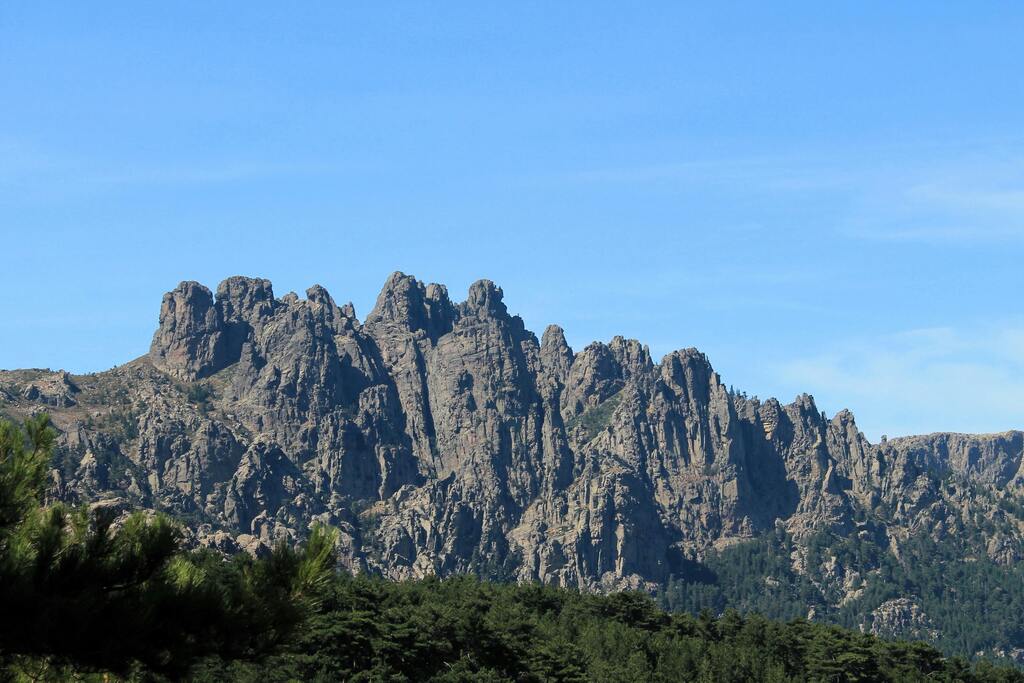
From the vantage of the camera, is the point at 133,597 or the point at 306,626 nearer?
the point at 133,597

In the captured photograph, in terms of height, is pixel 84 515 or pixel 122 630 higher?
pixel 84 515

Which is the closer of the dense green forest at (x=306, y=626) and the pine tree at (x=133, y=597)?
the pine tree at (x=133, y=597)

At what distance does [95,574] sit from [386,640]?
89.7 meters

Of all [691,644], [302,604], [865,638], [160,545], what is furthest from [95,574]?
[865,638]

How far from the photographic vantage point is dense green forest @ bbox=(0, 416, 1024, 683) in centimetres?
2838

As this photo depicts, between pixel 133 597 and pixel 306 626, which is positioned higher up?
pixel 133 597

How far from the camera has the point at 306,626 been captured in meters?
30.1

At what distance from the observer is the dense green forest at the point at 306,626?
93.1 ft

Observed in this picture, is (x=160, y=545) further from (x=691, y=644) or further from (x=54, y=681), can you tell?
(x=691, y=644)

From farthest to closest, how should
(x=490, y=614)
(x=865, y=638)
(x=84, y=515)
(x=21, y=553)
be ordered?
(x=865, y=638), (x=490, y=614), (x=84, y=515), (x=21, y=553)

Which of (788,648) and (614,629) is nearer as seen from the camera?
(614,629)

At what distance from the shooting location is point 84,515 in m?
31.4

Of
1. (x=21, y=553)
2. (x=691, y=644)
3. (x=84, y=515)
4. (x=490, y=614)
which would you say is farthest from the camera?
(x=691, y=644)

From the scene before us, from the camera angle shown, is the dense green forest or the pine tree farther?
the dense green forest
